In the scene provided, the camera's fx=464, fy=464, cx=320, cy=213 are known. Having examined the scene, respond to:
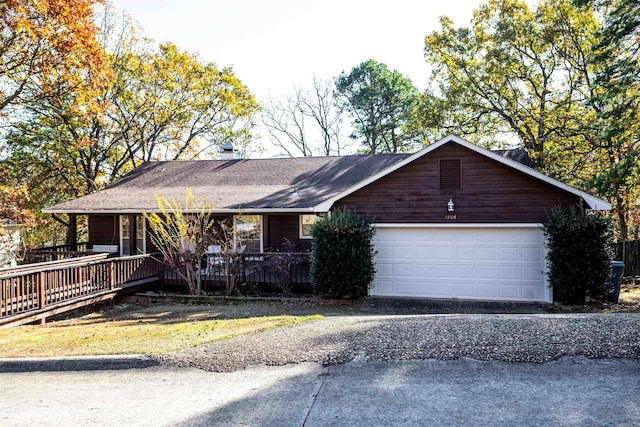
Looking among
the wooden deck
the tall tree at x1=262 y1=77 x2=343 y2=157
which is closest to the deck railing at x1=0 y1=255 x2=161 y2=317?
the wooden deck

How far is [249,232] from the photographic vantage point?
1619cm

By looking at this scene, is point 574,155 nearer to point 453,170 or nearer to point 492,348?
point 453,170

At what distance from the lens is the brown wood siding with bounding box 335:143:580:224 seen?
39.1 feet

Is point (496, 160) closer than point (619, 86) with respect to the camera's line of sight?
Yes

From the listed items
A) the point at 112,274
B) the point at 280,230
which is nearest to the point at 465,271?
the point at 280,230

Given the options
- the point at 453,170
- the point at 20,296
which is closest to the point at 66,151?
the point at 20,296

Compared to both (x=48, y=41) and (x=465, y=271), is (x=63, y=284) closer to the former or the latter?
(x=48, y=41)

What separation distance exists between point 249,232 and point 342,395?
1178cm

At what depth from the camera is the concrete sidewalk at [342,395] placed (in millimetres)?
4242

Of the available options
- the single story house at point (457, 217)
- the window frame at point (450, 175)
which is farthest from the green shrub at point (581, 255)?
the window frame at point (450, 175)

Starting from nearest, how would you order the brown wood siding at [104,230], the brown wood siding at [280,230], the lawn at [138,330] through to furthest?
the lawn at [138,330], the brown wood siding at [280,230], the brown wood siding at [104,230]

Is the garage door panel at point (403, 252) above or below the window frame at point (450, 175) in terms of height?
below

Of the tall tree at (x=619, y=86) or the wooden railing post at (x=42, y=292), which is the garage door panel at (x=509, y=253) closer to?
the tall tree at (x=619, y=86)

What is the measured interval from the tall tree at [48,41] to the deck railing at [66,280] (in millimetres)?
7020
